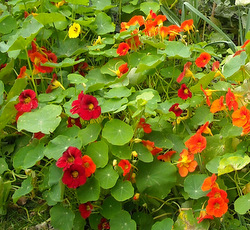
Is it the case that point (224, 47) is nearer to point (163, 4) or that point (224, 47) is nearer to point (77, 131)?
point (163, 4)

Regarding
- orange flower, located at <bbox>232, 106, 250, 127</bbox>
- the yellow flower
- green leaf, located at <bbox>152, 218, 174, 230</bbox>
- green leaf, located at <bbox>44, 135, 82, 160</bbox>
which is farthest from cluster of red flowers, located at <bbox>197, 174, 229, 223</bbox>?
the yellow flower

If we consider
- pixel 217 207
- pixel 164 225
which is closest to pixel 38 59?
pixel 164 225

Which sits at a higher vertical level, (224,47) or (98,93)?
(98,93)

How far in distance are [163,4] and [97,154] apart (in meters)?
1.66

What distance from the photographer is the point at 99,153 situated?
1813 millimetres

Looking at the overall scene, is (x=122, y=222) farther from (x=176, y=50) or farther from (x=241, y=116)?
(x=176, y=50)

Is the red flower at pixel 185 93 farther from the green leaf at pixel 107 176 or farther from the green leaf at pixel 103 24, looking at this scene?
the green leaf at pixel 103 24

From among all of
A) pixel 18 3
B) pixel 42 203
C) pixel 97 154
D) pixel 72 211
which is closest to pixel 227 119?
pixel 97 154

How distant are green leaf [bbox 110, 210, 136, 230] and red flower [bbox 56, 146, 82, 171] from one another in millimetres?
297

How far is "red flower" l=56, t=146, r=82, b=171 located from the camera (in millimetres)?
1686

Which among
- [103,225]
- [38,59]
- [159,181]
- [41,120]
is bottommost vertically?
[103,225]

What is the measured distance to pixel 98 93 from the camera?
221cm

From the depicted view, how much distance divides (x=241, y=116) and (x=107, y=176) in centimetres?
61

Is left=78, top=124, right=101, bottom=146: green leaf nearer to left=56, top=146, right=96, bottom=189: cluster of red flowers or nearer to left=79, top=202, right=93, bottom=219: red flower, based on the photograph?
left=56, top=146, right=96, bottom=189: cluster of red flowers
